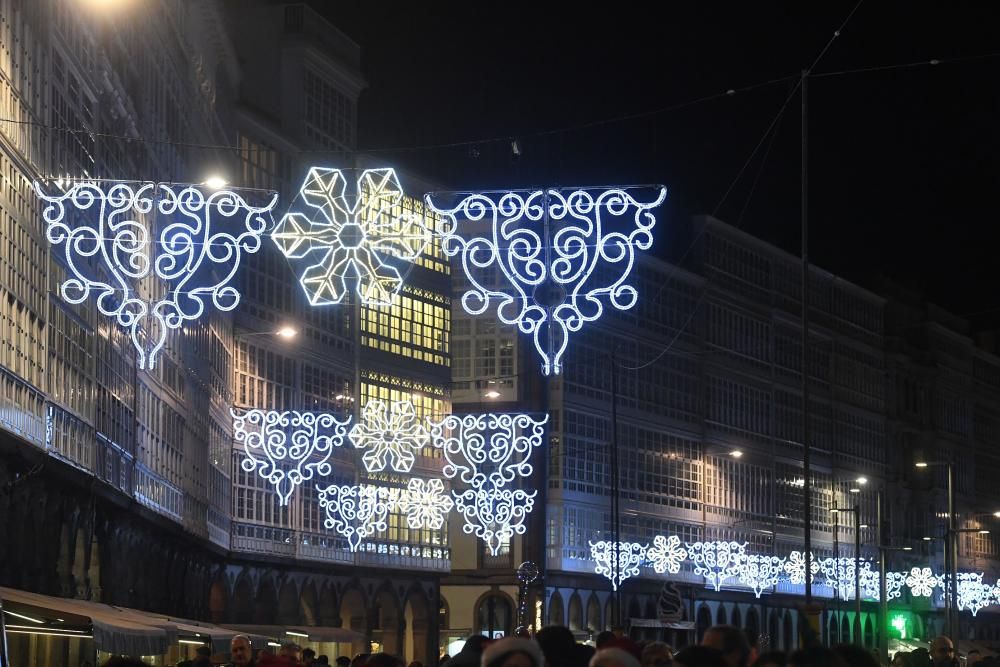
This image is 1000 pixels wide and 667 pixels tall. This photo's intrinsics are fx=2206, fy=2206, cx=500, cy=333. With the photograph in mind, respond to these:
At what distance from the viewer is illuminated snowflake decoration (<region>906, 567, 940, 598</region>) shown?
12012cm

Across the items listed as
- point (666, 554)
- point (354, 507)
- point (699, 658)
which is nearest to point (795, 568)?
point (666, 554)

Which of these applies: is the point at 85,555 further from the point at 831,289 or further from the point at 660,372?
the point at 831,289

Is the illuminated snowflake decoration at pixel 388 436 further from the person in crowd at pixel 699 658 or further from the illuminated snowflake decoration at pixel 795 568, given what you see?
the person in crowd at pixel 699 658

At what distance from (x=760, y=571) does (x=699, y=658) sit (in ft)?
308

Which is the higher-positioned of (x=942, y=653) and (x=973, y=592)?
(x=973, y=592)

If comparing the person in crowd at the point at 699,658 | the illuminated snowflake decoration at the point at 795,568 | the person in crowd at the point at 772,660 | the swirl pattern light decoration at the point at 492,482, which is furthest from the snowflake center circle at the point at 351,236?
the illuminated snowflake decoration at the point at 795,568

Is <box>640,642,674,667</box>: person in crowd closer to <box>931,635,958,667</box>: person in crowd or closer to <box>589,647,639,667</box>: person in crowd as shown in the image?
<box>589,647,639,667</box>: person in crowd

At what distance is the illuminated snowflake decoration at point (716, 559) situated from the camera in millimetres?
96188

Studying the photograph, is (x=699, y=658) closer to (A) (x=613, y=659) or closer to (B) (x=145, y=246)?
(A) (x=613, y=659)

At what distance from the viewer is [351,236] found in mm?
25734

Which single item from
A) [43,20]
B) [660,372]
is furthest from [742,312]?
[43,20]

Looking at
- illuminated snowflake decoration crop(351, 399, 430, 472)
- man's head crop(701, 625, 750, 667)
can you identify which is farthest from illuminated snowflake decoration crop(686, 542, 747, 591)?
man's head crop(701, 625, 750, 667)

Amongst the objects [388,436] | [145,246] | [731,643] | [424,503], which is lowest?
[731,643]

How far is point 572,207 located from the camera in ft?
85.6
